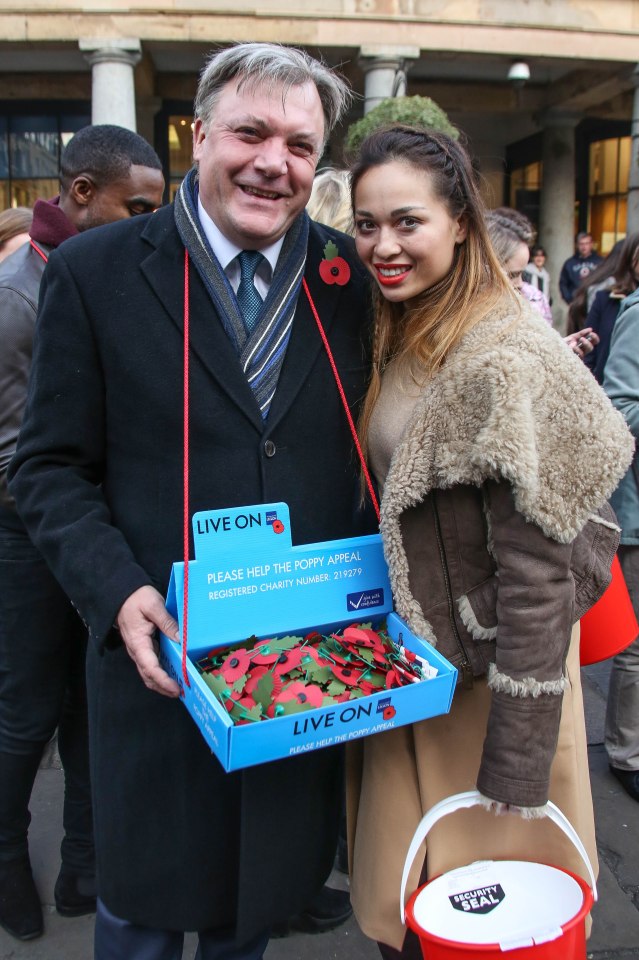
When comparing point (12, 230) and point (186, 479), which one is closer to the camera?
point (186, 479)

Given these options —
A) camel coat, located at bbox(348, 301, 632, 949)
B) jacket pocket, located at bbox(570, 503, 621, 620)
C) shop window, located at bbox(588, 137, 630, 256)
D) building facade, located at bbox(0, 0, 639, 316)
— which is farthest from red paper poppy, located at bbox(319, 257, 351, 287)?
shop window, located at bbox(588, 137, 630, 256)

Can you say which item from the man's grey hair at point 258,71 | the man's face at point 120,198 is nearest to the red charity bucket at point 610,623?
the man's grey hair at point 258,71

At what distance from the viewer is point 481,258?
5.34ft

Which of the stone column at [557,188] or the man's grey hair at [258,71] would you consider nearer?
the man's grey hair at [258,71]

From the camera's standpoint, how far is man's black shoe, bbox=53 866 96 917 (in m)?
2.45

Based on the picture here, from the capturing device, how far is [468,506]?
4.91 feet

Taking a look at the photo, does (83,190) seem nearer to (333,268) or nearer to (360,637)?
(333,268)

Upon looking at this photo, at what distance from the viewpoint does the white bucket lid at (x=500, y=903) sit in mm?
1521

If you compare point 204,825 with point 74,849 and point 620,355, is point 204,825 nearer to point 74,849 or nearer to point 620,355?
point 74,849

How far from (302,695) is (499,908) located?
2.35 feet

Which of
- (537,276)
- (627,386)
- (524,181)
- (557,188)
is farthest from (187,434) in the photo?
(524,181)

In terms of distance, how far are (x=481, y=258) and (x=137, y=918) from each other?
1.59 meters

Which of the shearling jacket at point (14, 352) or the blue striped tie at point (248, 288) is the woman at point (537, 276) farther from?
the blue striped tie at point (248, 288)

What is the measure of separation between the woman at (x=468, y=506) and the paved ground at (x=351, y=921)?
705 mm
